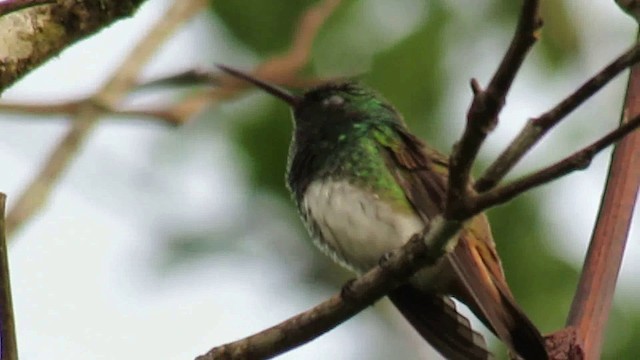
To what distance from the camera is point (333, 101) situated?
502cm

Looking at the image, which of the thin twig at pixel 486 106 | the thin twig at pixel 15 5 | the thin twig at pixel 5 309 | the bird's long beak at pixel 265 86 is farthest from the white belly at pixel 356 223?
the thin twig at pixel 5 309

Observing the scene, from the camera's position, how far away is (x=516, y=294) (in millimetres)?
7414

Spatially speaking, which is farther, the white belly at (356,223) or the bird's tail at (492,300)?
the white belly at (356,223)

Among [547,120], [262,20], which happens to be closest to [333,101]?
[547,120]

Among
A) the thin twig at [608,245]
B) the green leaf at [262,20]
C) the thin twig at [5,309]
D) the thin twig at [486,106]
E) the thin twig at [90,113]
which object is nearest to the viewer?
the thin twig at [5,309]

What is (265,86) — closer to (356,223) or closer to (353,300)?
(356,223)

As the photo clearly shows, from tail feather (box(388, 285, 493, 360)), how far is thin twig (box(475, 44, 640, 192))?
1519 mm

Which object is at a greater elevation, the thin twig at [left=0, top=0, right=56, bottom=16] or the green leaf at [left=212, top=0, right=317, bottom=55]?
the thin twig at [left=0, top=0, right=56, bottom=16]

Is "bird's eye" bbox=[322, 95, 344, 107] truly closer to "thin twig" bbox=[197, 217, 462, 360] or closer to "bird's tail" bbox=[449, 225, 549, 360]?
"bird's tail" bbox=[449, 225, 549, 360]

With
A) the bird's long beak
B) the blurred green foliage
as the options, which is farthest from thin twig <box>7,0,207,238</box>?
the blurred green foliage

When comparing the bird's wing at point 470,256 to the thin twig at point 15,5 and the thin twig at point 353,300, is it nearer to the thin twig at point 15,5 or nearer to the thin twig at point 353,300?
the thin twig at point 353,300

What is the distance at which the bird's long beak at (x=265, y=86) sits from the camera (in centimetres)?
425

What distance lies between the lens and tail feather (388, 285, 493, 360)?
4.03 metres

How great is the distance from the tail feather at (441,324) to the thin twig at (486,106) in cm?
144
